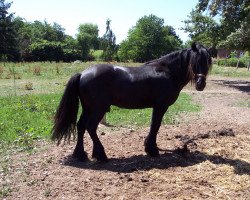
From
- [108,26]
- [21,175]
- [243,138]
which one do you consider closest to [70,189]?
[21,175]

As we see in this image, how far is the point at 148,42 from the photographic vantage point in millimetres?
58656

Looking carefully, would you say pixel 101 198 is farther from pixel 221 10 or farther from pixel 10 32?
pixel 10 32

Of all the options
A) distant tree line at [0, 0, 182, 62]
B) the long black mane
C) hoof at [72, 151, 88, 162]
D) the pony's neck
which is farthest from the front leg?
distant tree line at [0, 0, 182, 62]

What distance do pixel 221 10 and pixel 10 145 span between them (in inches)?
663

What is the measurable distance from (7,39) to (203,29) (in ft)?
125

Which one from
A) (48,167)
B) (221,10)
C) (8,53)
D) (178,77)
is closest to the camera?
(48,167)

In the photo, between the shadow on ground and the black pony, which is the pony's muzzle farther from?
the shadow on ground

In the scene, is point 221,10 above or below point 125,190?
above

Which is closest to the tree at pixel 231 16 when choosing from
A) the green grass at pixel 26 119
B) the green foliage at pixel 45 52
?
the green grass at pixel 26 119

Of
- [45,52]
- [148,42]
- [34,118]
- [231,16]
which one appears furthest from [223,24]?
[148,42]

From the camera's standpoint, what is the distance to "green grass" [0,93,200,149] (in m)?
7.00

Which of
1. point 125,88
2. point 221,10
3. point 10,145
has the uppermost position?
point 221,10

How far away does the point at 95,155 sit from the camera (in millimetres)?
5590

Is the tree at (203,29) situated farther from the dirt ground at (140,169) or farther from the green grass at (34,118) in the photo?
the dirt ground at (140,169)
